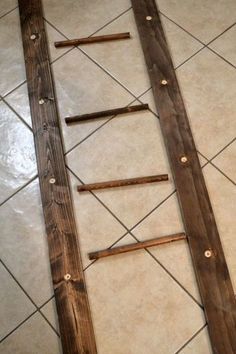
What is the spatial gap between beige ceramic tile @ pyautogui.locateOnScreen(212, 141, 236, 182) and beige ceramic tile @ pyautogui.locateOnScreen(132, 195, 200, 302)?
178 mm

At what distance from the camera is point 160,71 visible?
140 cm

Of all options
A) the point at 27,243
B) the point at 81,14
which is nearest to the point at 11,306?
the point at 27,243

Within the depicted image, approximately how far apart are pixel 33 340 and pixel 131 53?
3.19 ft

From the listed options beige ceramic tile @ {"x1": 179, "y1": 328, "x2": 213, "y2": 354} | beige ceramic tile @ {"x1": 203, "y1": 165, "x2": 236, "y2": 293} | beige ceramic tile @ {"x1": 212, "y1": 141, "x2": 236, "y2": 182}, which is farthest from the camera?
beige ceramic tile @ {"x1": 212, "y1": 141, "x2": 236, "y2": 182}

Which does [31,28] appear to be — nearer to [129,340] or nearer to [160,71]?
[160,71]

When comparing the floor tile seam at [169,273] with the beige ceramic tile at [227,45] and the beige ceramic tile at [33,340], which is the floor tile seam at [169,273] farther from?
the beige ceramic tile at [227,45]

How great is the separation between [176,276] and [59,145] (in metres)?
0.53

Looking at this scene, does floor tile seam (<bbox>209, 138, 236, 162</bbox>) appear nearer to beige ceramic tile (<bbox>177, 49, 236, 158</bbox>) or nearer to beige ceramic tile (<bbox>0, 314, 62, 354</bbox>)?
beige ceramic tile (<bbox>177, 49, 236, 158</bbox>)

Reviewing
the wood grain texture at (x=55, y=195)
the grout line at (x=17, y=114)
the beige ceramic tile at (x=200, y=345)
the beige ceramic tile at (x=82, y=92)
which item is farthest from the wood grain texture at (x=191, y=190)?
the grout line at (x=17, y=114)

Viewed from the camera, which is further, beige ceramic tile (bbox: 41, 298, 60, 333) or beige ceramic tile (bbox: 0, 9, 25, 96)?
beige ceramic tile (bbox: 0, 9, 25, 96)

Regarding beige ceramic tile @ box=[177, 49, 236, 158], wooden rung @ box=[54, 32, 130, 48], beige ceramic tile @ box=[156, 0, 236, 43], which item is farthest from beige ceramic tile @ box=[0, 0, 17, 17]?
beige ceramic tile @ box=[177, 49, 236, 158]

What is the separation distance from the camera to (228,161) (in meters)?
1.27

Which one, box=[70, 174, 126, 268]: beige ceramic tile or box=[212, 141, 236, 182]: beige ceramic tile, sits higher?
box=[212, 141, 236, 182]: beige ceramic tile

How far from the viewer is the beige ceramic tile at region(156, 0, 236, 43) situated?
149 cm
